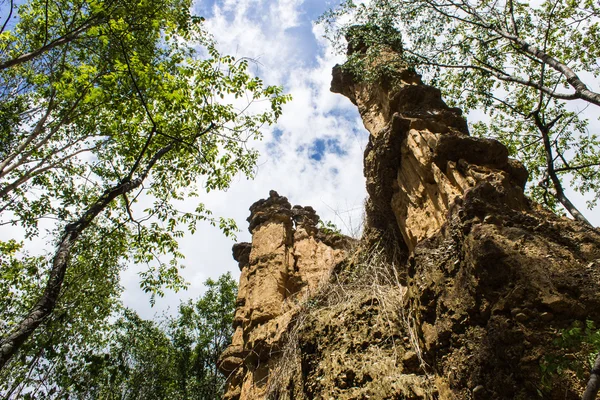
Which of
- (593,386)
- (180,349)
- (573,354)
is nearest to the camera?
(593,386)

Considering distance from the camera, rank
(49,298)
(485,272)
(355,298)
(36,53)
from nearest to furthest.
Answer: (485,272) → (49,298) → (36,53) → (355,298)

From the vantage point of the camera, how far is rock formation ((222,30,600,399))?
3.27 meters

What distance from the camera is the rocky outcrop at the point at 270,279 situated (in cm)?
953

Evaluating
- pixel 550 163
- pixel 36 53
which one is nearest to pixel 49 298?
pixel 36 53

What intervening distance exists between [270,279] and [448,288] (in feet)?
28.3

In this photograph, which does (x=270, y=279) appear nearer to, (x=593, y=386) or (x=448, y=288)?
(x=448, y=288)

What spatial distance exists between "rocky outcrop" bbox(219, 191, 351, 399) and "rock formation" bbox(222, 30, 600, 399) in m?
0.38

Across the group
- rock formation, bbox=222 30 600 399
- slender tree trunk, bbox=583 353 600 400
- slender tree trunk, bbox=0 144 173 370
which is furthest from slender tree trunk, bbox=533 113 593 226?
slender tree trunk, bbox=0 144 173 370

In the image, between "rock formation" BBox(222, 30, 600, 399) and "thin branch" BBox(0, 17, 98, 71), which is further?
"thin branch" BBox(0, 17, 98, 71)

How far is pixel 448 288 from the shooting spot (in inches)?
169

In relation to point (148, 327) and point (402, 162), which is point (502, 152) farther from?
point (148, 327)

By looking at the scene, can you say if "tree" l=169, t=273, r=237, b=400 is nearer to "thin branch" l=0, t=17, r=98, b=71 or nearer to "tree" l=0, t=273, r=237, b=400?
"tree" l=0, t=273, r=237, b=400

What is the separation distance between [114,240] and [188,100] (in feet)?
13.6

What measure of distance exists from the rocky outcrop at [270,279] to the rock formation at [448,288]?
1.24ft
